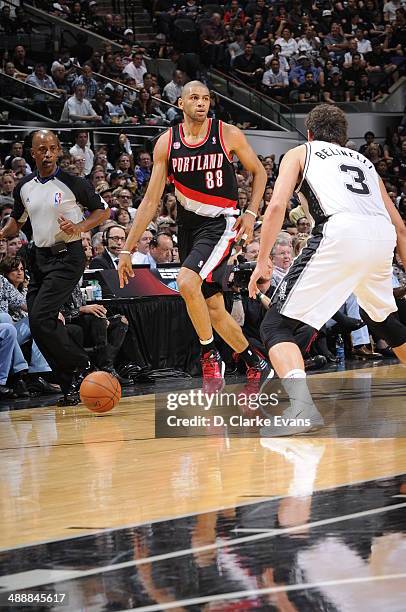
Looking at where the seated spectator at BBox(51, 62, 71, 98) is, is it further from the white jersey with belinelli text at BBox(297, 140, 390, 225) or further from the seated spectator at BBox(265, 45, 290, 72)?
the white jersey with belinelli text at BBox(297, 140, 390, 225)

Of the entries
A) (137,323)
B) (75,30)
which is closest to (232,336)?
(137,323)

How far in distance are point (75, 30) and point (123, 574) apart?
19.5 metres

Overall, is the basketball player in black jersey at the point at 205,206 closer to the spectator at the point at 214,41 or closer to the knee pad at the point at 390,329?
the knee pad at the point at 390,329

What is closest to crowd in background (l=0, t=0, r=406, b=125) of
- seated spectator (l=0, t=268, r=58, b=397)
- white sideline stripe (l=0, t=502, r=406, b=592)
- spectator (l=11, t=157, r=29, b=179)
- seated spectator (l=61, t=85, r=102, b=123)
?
seated spectator (l=61, t=85, r=102, b=123)

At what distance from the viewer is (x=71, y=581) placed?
11.0ft

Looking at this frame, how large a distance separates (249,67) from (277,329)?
1752cm

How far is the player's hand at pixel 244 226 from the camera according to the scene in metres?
8.17

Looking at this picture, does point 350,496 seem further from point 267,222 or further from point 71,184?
point 71,184

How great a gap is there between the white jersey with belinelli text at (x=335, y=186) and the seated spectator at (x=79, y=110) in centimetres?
1083

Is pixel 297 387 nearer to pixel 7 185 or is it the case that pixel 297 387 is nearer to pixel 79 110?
pixel 7 185

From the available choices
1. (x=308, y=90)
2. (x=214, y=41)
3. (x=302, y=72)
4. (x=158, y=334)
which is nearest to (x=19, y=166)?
(x=158, y=334)

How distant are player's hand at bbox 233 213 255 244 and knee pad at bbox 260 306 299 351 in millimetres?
1869

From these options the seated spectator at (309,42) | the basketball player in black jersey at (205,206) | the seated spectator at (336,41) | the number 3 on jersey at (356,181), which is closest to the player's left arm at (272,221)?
the number 3 on jersey at (356,181)

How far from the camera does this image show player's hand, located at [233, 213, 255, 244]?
26.8ft
